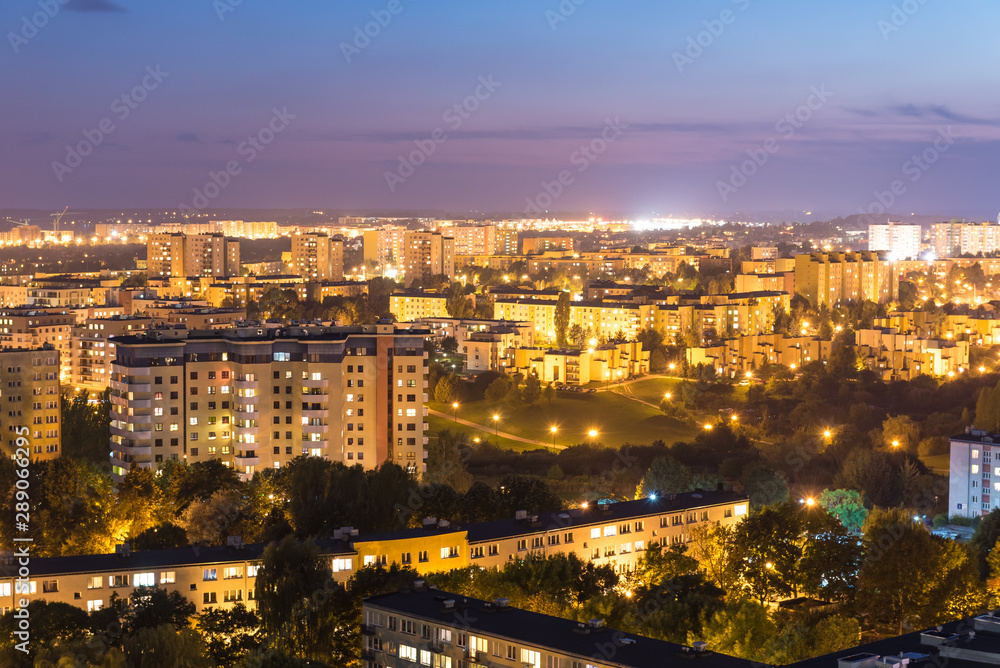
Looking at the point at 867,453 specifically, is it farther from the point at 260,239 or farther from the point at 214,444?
the point at 260,239

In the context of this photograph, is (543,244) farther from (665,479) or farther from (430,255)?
(665,479)

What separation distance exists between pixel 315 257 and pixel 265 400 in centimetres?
3780

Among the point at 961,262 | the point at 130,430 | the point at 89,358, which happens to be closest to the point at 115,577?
the point at 130,430

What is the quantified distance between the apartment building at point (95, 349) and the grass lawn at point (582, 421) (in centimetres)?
817

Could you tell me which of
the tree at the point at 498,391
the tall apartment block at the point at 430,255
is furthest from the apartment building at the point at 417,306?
the tree at the point at 498,391

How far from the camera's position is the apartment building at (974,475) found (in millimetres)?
21406

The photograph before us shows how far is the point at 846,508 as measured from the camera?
18797 mm

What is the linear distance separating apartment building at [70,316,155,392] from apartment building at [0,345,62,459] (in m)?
9.73

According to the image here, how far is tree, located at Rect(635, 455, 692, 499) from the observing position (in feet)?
67.2

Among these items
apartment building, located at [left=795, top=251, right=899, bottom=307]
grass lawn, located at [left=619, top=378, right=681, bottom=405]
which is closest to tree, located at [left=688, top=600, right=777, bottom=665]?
grass lawn, located at [left=619, top=378, right=681, bottom=405]

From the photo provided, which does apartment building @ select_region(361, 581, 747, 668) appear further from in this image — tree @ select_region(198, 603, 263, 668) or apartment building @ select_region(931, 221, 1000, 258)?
apartment building @ select_region(931, 221, 1000, 258)

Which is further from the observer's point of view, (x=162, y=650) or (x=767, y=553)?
(x=767, y=553)

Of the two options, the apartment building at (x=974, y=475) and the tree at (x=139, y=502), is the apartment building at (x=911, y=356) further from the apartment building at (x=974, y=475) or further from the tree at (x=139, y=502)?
the tree at (x=139, y=502)

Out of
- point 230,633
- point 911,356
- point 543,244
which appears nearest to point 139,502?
point 230,633
